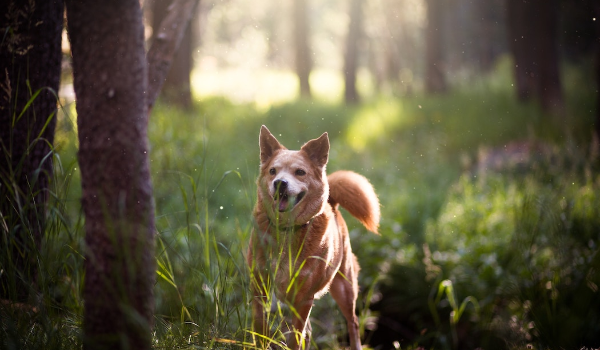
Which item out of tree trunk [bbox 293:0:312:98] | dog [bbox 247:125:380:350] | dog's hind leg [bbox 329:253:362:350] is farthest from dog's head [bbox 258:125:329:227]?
tree trunk [bbox 293:0:312:98]

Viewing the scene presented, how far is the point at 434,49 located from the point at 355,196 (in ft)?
42.6

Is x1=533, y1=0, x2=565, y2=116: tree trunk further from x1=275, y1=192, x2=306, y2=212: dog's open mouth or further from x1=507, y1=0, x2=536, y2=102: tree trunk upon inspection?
x1=275, y1=192, x2=306, y2=212: dog's open mouth

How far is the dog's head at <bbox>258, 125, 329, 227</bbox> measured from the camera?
121 inches

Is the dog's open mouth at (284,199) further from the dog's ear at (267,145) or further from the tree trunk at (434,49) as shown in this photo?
the tree trunk at (434,49)

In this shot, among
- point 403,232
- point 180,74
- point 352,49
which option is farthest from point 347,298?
point 352,49

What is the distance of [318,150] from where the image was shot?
348 cm

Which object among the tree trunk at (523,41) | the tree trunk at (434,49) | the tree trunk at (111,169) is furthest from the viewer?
the tree trunk at (434,49)

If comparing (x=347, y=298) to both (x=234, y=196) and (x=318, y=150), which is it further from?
(x=234, y=196)

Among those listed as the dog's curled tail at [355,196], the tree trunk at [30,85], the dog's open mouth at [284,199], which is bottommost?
the dog's curled tail at [355,196]

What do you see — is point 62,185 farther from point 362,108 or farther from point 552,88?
point 362,108

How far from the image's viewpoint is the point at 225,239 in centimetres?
559

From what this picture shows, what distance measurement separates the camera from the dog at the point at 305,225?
2855 millimetres

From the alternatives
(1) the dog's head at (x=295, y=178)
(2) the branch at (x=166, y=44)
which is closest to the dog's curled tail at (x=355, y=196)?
(1) the dog's head at (x=295, y=178)

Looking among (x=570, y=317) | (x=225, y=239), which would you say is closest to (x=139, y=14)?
(x=570, y=317)
